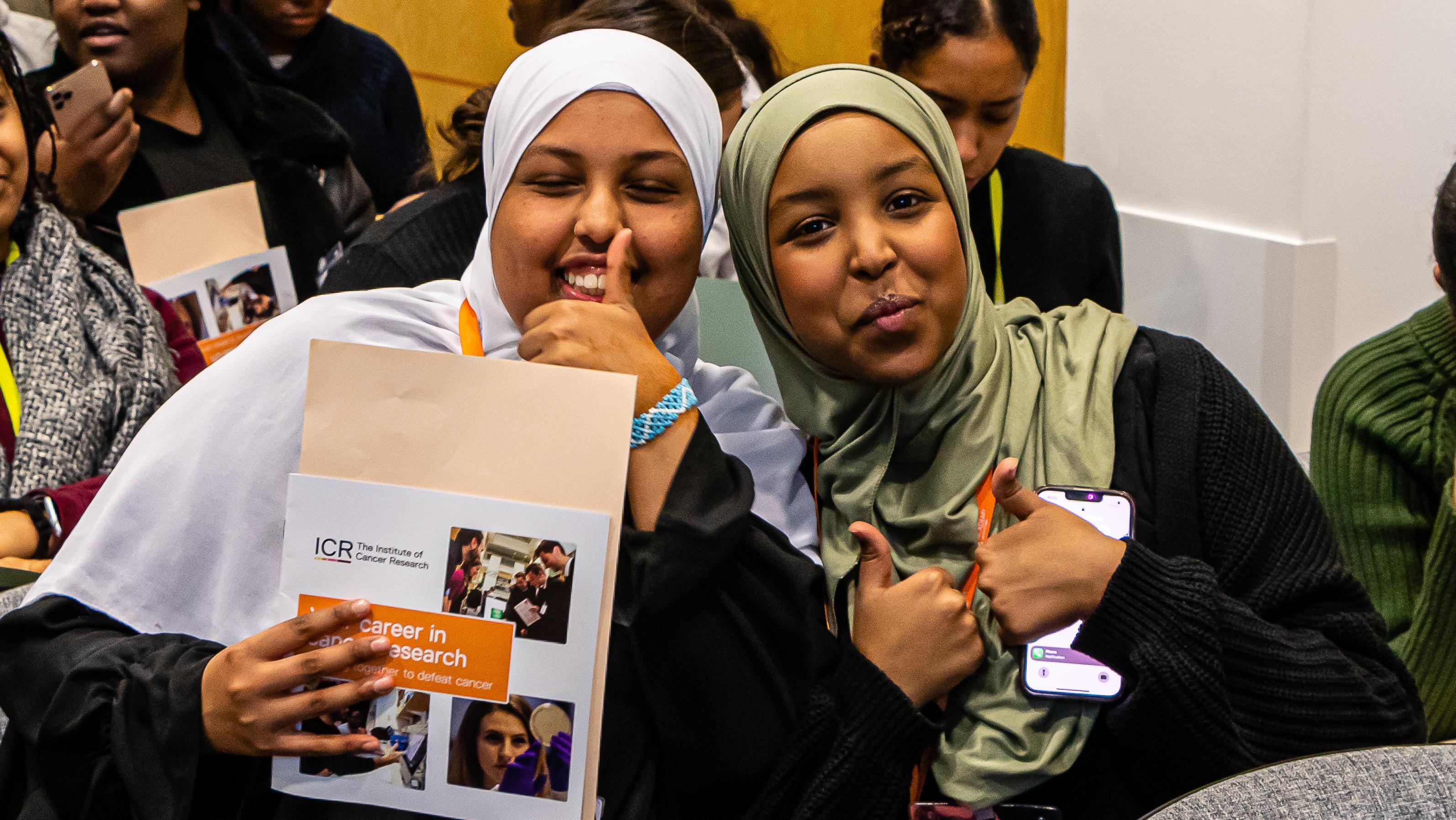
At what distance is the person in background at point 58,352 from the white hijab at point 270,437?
818mm

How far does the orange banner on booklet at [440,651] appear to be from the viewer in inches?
43.2

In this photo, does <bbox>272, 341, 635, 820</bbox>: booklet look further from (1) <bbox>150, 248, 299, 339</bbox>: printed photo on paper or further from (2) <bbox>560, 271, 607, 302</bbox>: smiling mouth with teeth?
(1) <bbox>150, 248, 299, 339</bbox>: printed photo on paper

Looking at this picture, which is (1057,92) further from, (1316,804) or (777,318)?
(1316,804)

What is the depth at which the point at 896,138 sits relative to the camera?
142 centimetres

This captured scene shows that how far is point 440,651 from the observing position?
1110 millimetres

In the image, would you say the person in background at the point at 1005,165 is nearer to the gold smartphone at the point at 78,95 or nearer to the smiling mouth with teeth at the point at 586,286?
the smiling mouth with teeth at the point at 586,286

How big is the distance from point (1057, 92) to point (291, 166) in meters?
2.59

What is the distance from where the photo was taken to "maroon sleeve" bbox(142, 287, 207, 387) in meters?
2.50

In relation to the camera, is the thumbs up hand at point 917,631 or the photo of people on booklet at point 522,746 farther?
the thumbs up hand at point 917,631

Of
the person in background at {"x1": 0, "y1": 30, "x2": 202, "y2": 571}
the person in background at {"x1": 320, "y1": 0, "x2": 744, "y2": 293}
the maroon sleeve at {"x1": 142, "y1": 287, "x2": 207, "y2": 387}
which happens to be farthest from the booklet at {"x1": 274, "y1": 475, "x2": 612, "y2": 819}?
the maroon sleeve at {"x1": 142, "y1": 287, "x2": 207, "y2": 387}

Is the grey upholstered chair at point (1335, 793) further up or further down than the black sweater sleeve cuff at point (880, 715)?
further up

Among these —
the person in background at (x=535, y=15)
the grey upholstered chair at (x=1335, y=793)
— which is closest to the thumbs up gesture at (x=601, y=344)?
the grey upholstered chair at (x=1335, y=793)

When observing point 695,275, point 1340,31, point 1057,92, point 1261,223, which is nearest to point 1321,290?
point 1261,223

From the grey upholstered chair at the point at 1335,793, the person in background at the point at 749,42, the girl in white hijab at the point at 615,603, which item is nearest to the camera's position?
the grey upholstered chair at the point at 1335,793
